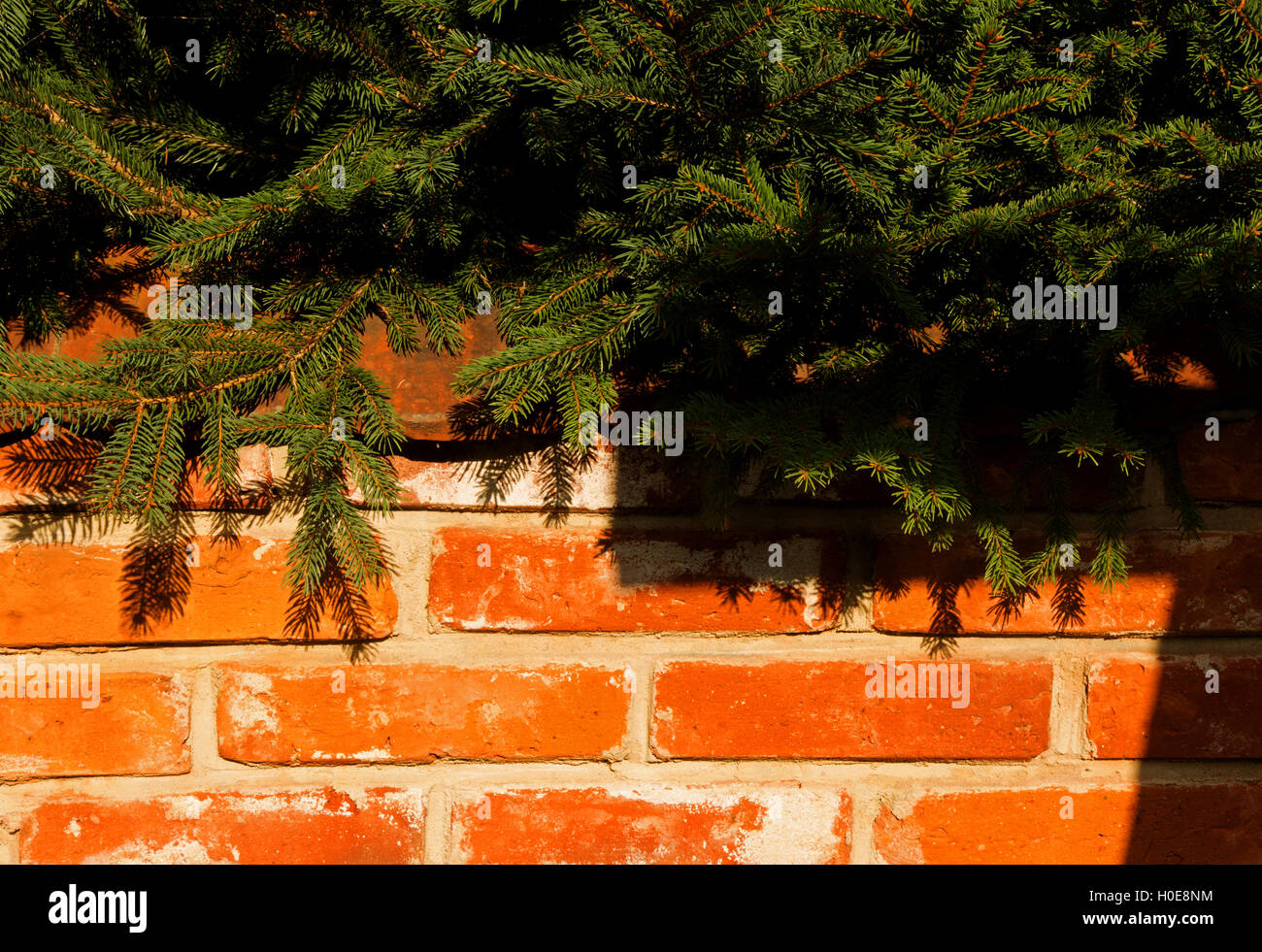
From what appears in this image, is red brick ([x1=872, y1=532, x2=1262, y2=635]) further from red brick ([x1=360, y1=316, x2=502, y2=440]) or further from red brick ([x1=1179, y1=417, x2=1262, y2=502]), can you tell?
red brick ([x1=360, y1=316, x2=502, y2=440])

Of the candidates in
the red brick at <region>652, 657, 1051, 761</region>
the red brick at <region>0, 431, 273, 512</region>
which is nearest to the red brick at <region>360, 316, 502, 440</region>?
the red brick at <region>0, 431, 273, 512</region>

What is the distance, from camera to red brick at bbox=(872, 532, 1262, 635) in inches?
30.2

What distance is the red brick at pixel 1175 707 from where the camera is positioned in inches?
30.6

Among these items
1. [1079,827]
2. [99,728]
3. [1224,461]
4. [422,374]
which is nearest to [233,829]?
[99,728]

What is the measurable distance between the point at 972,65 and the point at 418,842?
0.78 meters

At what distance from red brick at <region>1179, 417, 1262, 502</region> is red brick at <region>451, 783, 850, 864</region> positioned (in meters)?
0.46

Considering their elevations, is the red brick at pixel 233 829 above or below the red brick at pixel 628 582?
below

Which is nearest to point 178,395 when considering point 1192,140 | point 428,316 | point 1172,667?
point 428,316

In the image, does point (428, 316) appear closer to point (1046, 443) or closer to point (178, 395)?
point (178, 395)

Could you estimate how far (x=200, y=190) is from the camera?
75cm

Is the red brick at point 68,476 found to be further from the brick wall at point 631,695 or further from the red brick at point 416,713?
the red brick at point 416,713

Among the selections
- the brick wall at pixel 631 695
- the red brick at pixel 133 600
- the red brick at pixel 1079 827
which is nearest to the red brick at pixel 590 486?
the brick wall at pixel 631 695

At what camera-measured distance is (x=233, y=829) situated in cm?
74

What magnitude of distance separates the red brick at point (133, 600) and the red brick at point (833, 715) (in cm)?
28
